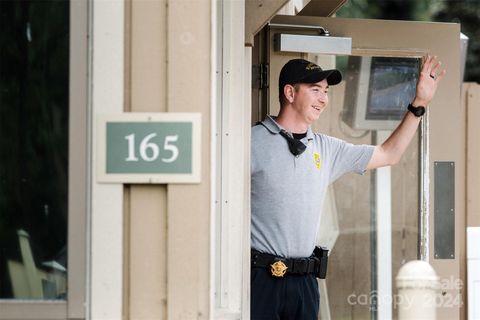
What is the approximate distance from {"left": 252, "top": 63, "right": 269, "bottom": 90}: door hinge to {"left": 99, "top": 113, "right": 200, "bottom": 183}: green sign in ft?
6.11

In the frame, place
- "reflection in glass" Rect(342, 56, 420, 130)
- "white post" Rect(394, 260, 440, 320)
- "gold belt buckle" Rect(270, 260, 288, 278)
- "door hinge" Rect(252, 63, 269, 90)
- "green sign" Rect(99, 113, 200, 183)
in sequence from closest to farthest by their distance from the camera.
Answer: "white post" Rect(394, 260, 440, 320)
"green sign" Rect(99, 113, 200, 183)
"gold belt buckle" Rect(270, 260, 288, 278)
"door hinge" Rect(252, 63, 269, 90)
"reflection in glass" Rect(342, 56, 420, 130)

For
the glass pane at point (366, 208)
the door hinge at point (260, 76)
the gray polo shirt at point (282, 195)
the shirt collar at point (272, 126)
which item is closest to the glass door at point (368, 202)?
the glass pane at point (366, 208)

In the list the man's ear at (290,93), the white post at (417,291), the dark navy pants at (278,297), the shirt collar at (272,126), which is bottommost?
the dark navy pants at (278,297)

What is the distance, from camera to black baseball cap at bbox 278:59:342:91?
4.79 m

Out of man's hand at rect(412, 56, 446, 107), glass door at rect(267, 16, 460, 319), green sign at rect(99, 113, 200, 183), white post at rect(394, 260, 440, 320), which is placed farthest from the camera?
glass door at rect(267, 16, 460, 319)

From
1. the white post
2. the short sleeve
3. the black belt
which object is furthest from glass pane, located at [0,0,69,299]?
the short sleeve

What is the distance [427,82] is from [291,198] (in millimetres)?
825

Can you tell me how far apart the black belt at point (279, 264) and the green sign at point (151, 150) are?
4.37ft

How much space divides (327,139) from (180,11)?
5.56 ft

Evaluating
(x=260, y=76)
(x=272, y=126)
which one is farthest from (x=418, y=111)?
(x=260, y=76)

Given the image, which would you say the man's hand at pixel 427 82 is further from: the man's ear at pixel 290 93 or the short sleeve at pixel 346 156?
the man's ear at pixel 290 93

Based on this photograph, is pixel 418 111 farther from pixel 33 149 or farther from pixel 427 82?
pixel 33 149

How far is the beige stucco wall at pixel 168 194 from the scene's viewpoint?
3.27 m

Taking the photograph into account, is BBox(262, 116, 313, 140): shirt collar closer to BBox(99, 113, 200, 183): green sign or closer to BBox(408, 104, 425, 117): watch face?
BBox(408, 104, 425, 117): watch face
